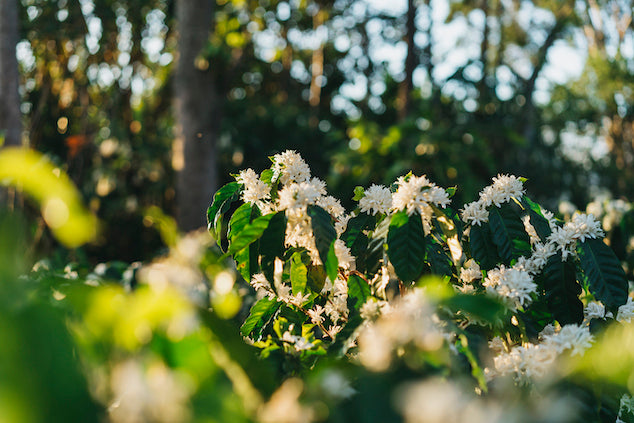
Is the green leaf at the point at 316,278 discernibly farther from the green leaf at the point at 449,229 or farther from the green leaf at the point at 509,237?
the green leaf at the point at 509,237

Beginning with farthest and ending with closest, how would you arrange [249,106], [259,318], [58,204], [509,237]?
1. [249,106]
2. [259,318]
3. [509,237]
4. [58,204]

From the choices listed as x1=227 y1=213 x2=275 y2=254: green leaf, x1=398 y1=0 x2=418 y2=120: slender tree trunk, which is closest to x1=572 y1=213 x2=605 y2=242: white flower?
x1=227 y1=213 x2=275 y2=254: green leaf

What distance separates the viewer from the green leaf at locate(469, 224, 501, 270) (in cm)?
114

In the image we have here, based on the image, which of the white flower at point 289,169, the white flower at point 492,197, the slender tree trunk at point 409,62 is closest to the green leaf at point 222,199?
the white flower at point 289,169

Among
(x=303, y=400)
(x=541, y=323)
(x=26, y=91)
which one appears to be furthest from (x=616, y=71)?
(x=303, y=400)

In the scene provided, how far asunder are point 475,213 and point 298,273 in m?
0.46

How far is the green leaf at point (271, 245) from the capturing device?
1.01 metres

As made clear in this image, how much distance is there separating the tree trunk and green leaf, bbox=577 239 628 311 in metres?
3.71

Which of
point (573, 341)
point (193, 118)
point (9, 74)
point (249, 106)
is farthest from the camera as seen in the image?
point (249, 106)

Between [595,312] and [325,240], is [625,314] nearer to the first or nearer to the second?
[595,312]

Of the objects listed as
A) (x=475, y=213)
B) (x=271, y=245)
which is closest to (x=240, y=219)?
(x=271, y=245)

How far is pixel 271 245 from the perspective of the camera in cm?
101

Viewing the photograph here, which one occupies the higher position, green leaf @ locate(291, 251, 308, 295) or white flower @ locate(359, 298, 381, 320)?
white flower @ locate(359, 298, 381, 320)

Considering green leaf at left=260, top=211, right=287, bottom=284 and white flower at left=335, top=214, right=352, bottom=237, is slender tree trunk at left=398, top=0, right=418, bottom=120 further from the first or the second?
green leaf at left=260, top=211, right=287, bottom=284
